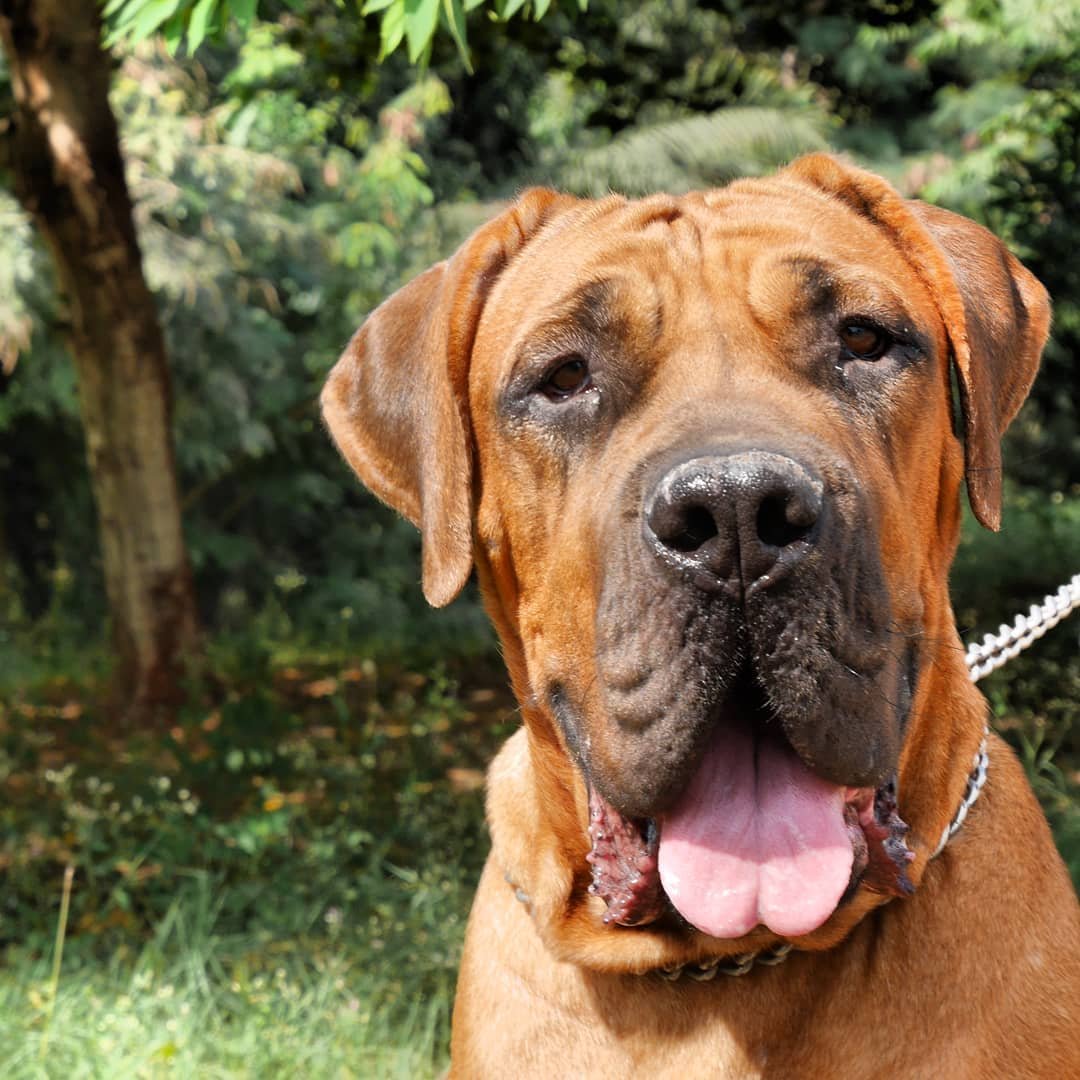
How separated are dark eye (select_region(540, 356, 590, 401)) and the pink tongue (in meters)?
0.71

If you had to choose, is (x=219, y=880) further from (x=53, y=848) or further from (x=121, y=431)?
(x=121, y=431)

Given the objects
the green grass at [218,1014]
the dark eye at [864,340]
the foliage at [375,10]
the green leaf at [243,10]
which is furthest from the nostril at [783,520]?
the green grass at [218,1014]

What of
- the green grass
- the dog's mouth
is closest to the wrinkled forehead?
the dog's mouth

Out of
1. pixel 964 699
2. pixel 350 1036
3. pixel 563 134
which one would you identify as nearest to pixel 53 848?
pixel 350 1036

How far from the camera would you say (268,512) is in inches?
460

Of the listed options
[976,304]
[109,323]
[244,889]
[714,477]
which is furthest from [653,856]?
[109,323]

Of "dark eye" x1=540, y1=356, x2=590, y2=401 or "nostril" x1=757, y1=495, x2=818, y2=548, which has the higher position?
"nostril" x1=757, y1=495, x2=818, y2=548

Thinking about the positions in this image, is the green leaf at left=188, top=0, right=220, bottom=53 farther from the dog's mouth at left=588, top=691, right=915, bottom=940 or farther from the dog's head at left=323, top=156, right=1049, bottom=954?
the dog's mouth at left=588, top=691, right=915, bottom=940

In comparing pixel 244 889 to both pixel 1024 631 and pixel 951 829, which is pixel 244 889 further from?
pixel 951 829

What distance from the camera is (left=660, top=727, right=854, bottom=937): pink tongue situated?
7.32 feet

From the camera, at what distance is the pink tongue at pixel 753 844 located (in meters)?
2.23

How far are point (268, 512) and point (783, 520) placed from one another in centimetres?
996

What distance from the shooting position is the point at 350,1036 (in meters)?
3.74

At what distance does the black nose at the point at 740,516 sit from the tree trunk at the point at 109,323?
529 centimetres
